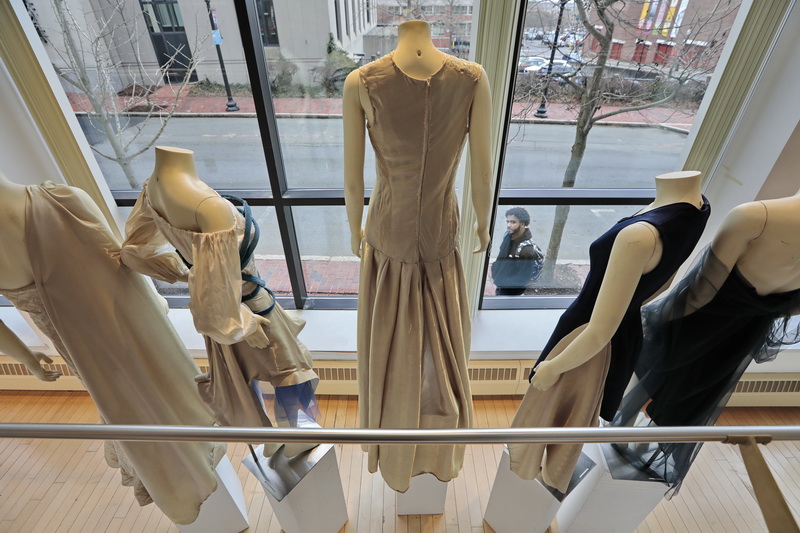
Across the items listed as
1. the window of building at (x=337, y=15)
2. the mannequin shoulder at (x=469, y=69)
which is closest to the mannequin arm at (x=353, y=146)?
the mannequin shoulder at (x=469, y=69)

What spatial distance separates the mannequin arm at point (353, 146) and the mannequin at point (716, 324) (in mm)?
975

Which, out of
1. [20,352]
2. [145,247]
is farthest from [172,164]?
[20,352]

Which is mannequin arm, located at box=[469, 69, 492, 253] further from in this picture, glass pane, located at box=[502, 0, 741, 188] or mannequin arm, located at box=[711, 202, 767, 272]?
glass pane, located at box=[502, 0, 741, 188]

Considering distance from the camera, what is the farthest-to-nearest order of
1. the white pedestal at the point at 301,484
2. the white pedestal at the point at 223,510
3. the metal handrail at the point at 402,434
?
1. the white pedestal at the point at 223,510
2. the white pedestal at the point at 301,484
3. the metal handrail at the point at 402,434

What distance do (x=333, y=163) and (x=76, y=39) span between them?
1244 mm

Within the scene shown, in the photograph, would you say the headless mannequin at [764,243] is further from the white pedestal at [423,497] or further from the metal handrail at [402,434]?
the white pedestal at [423,497]

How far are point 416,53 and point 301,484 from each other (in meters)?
1.50

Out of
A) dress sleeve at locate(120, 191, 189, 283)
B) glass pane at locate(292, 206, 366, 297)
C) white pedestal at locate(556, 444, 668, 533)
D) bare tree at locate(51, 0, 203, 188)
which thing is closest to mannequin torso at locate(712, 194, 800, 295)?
white pedestal at locate(556, 444, 668, 533)

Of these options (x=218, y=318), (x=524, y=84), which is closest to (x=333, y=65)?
(x=524, y=84)

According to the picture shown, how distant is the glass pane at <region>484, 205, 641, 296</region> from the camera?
235 cm

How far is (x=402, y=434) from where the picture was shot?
2.56ft

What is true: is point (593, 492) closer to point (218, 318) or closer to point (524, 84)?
point (218, 318)

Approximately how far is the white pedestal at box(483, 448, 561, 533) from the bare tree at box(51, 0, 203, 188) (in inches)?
88.6

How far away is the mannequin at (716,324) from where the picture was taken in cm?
104
